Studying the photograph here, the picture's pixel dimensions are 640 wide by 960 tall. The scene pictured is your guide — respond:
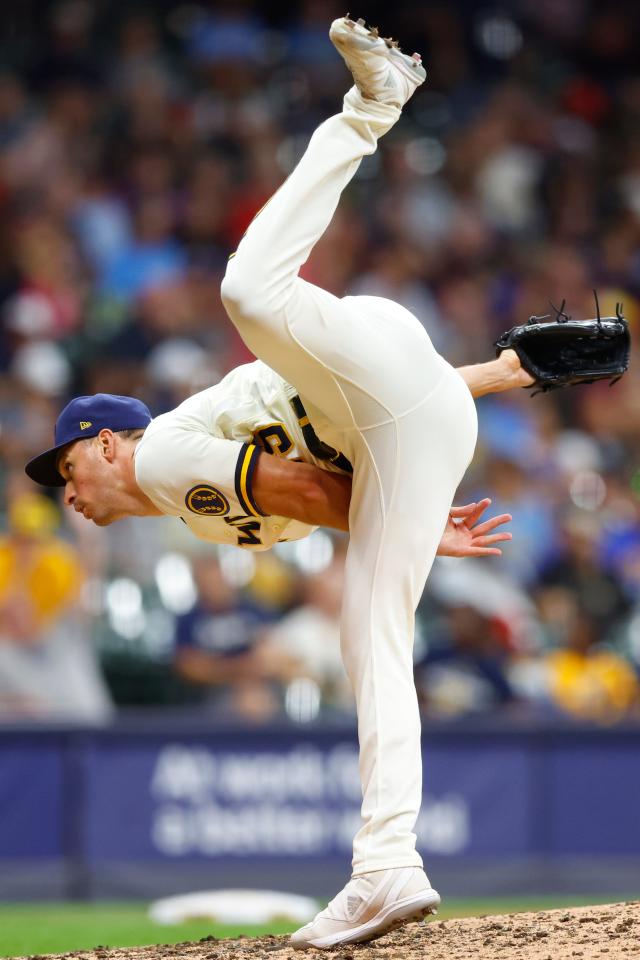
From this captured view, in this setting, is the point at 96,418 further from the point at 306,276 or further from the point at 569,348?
the point at 306,276

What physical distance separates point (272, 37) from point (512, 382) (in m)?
9.06

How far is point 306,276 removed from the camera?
1138 cm

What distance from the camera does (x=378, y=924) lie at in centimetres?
438

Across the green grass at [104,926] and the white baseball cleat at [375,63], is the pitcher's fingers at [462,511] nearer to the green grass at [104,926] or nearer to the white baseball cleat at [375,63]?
the white baseball cleat at [375,63]

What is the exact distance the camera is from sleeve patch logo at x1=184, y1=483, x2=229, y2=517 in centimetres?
453

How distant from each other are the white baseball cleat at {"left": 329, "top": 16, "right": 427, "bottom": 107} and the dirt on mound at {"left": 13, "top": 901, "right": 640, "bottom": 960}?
246 centimetres

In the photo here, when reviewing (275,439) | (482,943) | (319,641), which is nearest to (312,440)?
(275,439)

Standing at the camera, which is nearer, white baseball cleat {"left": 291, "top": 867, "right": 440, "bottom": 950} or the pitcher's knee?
the pitcher's knee

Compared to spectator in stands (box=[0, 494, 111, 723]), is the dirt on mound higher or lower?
lower

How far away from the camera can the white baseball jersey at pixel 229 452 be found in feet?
14.8

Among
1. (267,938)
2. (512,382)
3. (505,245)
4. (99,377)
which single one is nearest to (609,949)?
(267,938)

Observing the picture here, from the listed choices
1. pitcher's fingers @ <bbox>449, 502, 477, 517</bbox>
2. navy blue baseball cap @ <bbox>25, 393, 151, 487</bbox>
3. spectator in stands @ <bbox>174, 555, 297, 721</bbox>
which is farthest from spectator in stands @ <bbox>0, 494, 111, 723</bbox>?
pitcher's fingers @ <bbox>449, 502, 477, 517</bbox>

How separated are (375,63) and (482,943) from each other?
2.60m

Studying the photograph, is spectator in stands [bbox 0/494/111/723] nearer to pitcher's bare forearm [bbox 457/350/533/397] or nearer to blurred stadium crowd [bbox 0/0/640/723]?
blurred stadium crowd [bbox 0/0/640/723]
